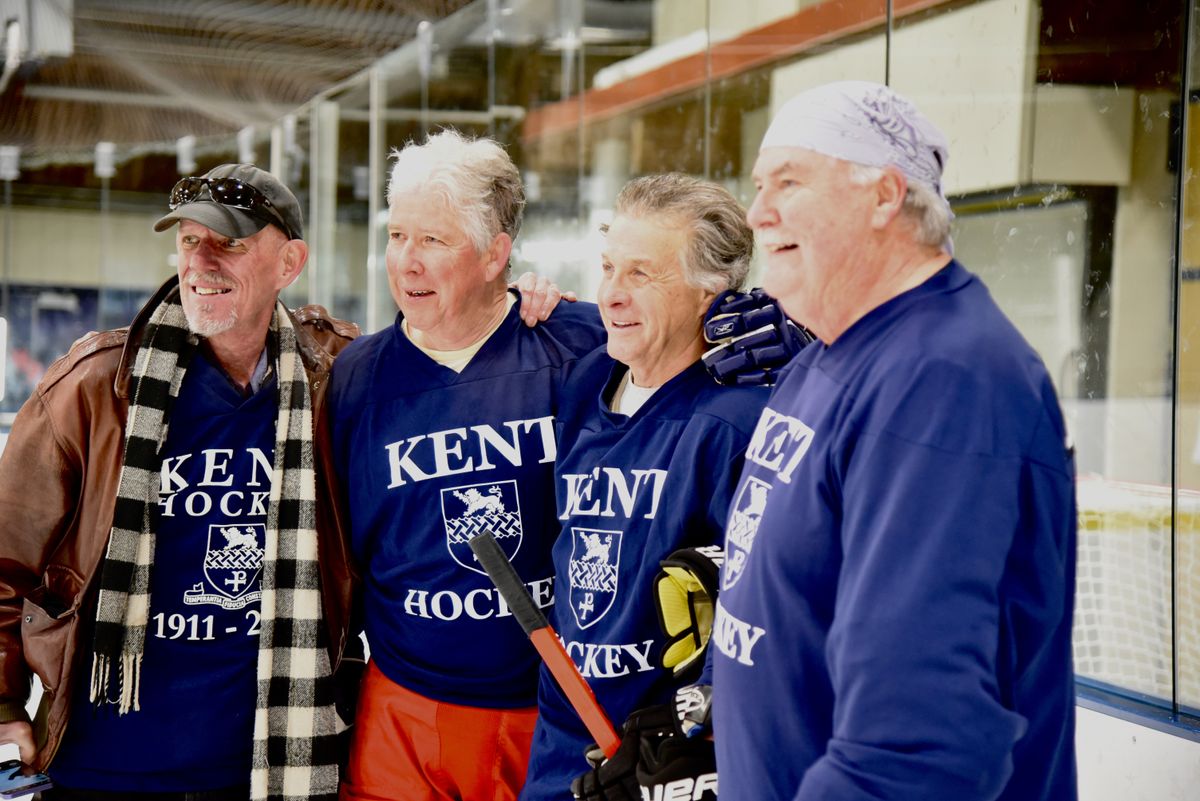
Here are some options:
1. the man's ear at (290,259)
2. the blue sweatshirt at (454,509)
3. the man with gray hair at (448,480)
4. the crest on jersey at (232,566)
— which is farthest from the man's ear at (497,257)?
the crest on jersey at (232,566)

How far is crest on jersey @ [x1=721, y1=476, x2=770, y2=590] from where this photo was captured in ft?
3.93

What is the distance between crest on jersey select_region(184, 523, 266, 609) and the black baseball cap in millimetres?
489

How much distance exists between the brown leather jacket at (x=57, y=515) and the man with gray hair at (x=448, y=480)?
6.9 inches

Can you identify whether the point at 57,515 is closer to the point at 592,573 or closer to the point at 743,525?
the point at 592,573

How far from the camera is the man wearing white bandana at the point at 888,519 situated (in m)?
0.97

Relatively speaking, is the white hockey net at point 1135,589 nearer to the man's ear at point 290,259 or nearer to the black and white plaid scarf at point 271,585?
the black and white plaid scarf at point 271,585

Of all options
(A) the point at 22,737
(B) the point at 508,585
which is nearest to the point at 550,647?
(B) the point at 508,585

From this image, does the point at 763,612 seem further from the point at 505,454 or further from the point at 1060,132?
the point at 1060,132

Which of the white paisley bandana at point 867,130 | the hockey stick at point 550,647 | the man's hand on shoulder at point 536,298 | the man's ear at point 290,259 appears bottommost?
the hockey stick at point 550,647

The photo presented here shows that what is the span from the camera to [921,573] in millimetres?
966

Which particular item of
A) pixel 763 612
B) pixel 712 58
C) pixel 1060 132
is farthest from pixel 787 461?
pixel 712 58

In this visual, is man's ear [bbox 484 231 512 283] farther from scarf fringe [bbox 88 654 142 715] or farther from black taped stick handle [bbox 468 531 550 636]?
scarf fringe [bbox 88 654 142 715]

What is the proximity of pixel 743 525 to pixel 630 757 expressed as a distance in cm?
44

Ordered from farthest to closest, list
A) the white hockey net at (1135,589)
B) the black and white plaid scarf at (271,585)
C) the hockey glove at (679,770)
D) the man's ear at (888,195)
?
1. the white hockey net at (1135,589)
2. the black and white plaid scarf at (271,585)
3. the hockey glove at (679,770)
4. the man's ear at (888,195)
